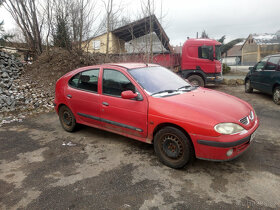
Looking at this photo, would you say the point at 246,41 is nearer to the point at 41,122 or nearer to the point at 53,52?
the point at 53,52

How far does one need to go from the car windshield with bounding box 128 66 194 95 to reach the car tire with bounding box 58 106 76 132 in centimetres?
190

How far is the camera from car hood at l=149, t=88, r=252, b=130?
2742mm

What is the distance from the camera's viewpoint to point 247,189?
2572mm

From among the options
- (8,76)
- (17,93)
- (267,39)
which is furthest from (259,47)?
(17,93)

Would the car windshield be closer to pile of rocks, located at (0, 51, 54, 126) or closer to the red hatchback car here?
the red hatchback car

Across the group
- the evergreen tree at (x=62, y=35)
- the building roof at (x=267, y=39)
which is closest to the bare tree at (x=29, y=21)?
the evergreen tree at (x=62, y=35)

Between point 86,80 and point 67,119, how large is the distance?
1.18 m

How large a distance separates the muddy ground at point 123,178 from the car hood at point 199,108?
812 mm

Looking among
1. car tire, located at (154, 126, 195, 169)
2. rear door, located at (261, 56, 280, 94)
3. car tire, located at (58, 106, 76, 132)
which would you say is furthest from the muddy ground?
rear door, located at (261, 56, 280, 94)

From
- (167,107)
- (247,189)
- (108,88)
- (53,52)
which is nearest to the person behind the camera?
(247,189)

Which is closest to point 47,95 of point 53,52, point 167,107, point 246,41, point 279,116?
point 53,52

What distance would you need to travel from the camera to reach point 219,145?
262 centimetres

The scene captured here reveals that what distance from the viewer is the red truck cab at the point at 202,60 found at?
1002 centimetres

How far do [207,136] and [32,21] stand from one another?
38.4 feet
